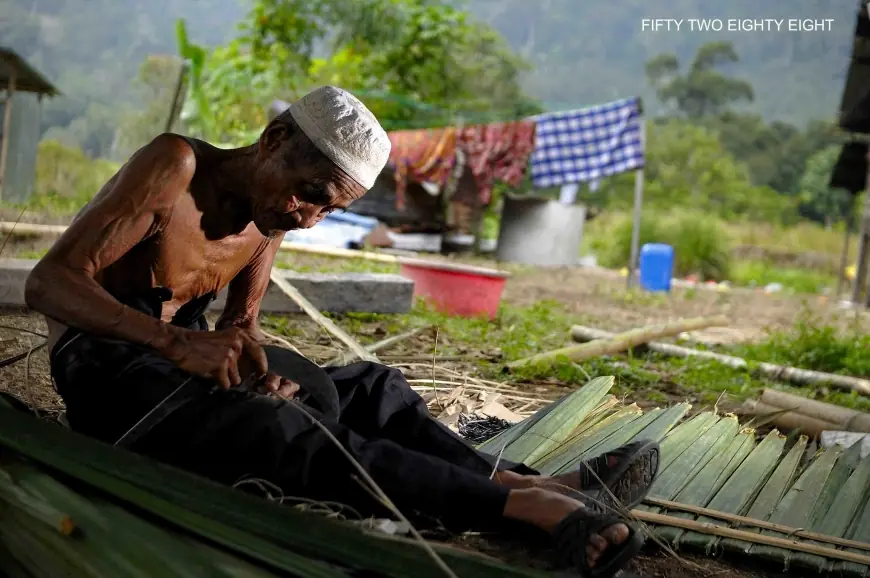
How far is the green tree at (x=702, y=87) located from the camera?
44750 millimetres

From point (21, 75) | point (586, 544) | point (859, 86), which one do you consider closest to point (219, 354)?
point (586, 544)

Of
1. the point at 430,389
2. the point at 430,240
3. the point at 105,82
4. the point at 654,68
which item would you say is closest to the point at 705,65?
the point at 654,68

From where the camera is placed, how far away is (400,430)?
233 cm

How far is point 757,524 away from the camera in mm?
2318

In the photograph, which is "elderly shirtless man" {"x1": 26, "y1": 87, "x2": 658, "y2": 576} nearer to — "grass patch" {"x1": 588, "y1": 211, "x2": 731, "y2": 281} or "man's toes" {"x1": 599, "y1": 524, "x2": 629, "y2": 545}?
"man's toes" {"x1": 599, "y1": 524, "x2": 629, "y2": 545}

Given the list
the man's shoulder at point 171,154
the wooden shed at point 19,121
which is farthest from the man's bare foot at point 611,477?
the wooden shed at point 19,121

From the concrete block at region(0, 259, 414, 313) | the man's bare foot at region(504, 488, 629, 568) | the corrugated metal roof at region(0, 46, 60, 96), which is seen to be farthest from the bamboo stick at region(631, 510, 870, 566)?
the corrugated metal roof at region(0, 46, 60, 96)

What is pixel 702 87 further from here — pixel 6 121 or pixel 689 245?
pixel 6 121

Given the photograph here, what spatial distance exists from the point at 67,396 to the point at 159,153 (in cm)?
64

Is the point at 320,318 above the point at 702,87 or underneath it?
underneath

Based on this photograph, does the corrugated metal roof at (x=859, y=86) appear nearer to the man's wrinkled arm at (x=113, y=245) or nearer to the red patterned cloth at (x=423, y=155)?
the red patterned cloth at (x=423, y=155)

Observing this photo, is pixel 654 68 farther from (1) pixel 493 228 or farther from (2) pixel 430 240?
(2) pixel 430 240

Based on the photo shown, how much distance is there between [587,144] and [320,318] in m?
7.36

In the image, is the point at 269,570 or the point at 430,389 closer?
the point at 269,570
